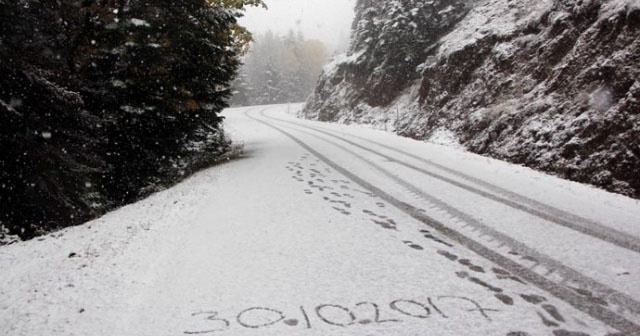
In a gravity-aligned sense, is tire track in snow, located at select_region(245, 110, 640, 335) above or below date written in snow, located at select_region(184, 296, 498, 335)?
above

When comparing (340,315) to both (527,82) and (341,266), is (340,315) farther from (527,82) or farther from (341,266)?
(527,82)

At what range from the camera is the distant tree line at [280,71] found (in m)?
70.3

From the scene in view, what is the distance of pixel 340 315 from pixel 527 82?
1221cm

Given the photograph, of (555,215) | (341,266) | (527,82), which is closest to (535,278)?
(341,266)

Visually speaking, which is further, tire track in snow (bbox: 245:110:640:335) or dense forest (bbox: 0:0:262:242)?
dense forest (bbox: 0:0:262:242)

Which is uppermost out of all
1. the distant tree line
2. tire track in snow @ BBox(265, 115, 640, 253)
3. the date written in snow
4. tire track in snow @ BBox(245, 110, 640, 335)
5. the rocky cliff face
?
the distant tree line

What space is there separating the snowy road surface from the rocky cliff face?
7.13ft

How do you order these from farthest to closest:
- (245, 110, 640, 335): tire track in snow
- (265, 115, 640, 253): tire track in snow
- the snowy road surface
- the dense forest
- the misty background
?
the misty background < the dense forest < (265, 115, 640, 253): tire track in snow < the snowy road surface < (245, 110, 640, 335): tire track in snow

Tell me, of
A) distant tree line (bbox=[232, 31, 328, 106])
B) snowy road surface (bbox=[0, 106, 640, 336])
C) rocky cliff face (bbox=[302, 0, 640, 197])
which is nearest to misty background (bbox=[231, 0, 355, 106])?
distant tree line (bbox=[232, 31, 328, 106])

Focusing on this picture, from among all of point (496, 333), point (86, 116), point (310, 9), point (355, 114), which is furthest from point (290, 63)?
point (310, 9)

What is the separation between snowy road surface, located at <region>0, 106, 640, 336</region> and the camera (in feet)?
10.7

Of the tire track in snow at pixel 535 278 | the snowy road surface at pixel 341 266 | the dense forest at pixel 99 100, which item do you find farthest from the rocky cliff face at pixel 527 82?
the dense forest at pixel 99 100

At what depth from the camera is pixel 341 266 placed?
13.9 ft

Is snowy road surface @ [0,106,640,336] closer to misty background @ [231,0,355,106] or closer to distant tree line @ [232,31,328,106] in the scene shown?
misty background @ [231,0,355,106]
